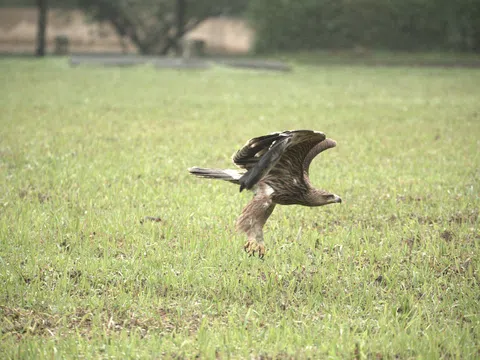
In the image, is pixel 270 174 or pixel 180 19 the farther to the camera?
pixel 180 19

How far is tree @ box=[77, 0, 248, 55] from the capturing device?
123 ft

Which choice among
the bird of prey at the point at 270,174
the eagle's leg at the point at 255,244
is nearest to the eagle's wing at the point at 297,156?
the bird of prey at the point at 270,174

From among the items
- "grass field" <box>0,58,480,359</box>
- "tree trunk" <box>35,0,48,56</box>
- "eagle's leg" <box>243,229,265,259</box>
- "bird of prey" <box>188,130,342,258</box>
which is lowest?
"grass field" <box>0,58,480,359</box>

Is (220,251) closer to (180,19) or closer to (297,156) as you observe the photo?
(297,156)

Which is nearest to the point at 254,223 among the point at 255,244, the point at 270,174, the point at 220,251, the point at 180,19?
the point at 255,244

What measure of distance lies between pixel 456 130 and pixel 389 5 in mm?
24433

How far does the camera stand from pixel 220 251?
5129 mm

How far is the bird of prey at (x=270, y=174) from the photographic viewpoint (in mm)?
4332

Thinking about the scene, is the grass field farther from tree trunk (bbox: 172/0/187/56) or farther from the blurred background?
tree trunk (bbox: 172/0/187/56)

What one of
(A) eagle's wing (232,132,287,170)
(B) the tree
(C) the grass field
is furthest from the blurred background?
(A) eagle's wing (232,132,287,170)

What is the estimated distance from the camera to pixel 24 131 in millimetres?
10844

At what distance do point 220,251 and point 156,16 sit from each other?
117ft

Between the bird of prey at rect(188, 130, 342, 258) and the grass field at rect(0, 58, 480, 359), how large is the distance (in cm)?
44

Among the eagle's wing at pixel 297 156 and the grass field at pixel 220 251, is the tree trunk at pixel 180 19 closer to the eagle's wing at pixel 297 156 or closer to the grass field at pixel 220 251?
the grass field at pixel 220 251
